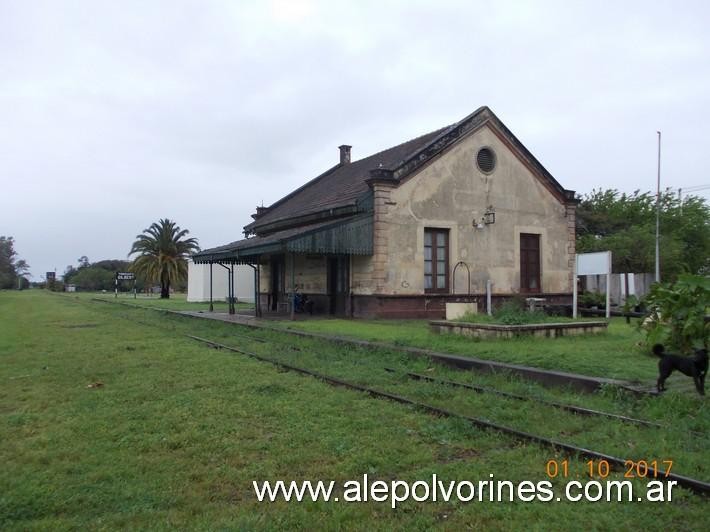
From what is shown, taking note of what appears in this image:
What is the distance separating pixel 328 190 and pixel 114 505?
2187cm

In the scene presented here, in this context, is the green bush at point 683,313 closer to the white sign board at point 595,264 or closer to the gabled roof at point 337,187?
the white sign board at point 595,264

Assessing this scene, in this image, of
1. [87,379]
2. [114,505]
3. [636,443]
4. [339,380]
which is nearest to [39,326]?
[87,379]

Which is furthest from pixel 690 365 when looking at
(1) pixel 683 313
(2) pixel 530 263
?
(2) pixel 530 263

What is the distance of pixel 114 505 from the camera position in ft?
13.8

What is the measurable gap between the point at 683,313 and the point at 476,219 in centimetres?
1325

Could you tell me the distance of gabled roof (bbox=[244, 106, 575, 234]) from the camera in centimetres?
2017

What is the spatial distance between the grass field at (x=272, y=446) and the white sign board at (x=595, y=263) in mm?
7012

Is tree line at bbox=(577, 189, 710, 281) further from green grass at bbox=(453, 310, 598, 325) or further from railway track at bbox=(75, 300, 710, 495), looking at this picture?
railway track at bbox=(75, 300, 710, 495)

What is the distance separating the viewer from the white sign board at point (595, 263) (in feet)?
48.3

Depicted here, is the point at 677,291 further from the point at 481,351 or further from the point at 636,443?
the point at 636,443

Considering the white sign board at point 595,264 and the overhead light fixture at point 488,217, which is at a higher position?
the overhead light fixture at point 488,217

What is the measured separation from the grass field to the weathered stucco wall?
992 centimetres
